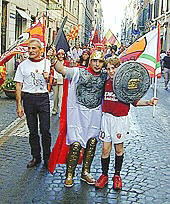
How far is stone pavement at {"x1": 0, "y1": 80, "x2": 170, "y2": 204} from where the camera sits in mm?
4898

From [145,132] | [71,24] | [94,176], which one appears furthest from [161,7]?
[94,176]

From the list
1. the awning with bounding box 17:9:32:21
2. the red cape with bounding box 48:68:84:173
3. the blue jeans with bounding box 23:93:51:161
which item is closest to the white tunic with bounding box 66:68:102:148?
the red cape with bounding box 48:68:84:173

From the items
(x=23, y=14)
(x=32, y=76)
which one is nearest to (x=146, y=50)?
(x=32, y=76)

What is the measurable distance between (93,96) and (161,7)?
40.2m

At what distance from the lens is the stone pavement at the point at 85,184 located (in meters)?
4.90

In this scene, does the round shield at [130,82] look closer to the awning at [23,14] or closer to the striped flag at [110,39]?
the striped flag at [110,39]

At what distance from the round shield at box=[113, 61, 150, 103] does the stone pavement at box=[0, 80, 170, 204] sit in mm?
1141

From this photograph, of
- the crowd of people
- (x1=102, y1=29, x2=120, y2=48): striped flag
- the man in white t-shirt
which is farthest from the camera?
(x1=102, y1=29, x2=120, y2=48): striped flag

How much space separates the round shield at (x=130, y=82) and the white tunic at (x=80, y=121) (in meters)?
0.45

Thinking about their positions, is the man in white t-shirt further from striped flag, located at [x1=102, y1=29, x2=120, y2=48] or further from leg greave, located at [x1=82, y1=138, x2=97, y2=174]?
striped flag, located at [x1=102, y1=29, x2=120, y2=48]

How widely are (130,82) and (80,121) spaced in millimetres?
831

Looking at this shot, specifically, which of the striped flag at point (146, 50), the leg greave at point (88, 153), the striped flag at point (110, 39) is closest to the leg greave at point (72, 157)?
the leg greave at point (88, 153)

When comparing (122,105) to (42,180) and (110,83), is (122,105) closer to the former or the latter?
(110,83)

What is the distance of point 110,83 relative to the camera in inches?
203
